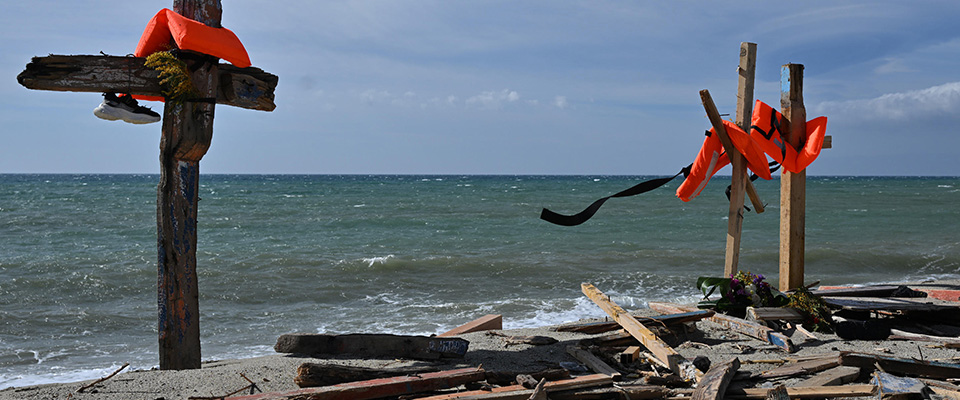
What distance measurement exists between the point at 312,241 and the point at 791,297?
46.5 feet

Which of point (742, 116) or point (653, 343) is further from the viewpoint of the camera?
point (742, 116)

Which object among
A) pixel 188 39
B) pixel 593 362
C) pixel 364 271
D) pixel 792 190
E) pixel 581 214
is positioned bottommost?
pixel 364 271

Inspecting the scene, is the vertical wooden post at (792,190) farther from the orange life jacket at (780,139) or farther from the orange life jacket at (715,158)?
the orange life jacket at (715,158)

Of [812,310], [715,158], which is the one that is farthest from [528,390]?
[715,158]

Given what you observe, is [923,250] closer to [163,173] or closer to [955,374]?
[955,374]

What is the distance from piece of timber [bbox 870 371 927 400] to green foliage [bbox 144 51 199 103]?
4.72m

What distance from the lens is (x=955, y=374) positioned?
4.21m

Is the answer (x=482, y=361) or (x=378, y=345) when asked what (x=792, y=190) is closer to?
(x=482, y=361)

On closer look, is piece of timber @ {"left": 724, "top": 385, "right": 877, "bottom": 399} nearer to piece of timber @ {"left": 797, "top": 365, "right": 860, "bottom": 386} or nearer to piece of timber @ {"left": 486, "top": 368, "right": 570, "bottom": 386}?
piece of timber @ {"left": 797, "top": 365, "right": 860, "bottom": 386}

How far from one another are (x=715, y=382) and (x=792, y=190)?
4009 millimetres

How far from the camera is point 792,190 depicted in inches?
276

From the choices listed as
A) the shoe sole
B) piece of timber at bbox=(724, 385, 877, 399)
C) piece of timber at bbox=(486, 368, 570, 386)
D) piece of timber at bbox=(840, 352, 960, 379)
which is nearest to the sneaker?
the shoe sole

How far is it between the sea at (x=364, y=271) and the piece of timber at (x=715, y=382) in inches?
163

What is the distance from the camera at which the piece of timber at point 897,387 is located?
373cm
